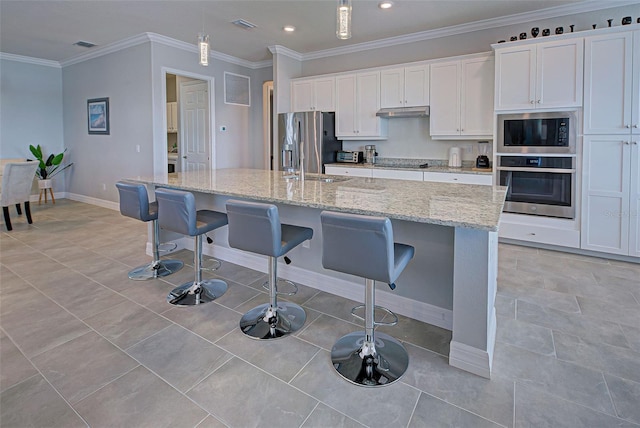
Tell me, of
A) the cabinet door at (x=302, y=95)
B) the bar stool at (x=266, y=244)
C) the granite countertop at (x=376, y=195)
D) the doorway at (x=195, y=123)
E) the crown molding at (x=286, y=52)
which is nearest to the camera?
the granite countertop at (x=376, y=195)

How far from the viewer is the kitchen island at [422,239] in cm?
179

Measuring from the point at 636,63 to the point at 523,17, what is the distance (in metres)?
1.34

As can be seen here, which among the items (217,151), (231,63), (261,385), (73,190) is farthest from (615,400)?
(73,190)

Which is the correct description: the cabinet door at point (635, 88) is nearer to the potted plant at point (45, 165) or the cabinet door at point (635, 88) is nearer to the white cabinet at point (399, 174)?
the white cabinet at point (399, 174)

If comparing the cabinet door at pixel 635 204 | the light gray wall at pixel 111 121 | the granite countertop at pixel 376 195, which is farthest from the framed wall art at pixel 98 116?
the cabinet door at pixel 635 204

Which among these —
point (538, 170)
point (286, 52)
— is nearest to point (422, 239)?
point (538, 170)

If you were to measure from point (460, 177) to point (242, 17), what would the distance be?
321 cm

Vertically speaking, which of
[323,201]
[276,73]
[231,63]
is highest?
[231,63]

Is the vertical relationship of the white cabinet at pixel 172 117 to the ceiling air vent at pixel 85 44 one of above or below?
below

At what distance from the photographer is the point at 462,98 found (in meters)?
4.41

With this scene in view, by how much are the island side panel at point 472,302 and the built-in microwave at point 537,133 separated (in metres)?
2.65

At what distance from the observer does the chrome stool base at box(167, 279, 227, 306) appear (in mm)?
2678

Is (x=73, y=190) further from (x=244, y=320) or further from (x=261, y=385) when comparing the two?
(x=261, y=385)

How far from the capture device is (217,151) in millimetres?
6289
